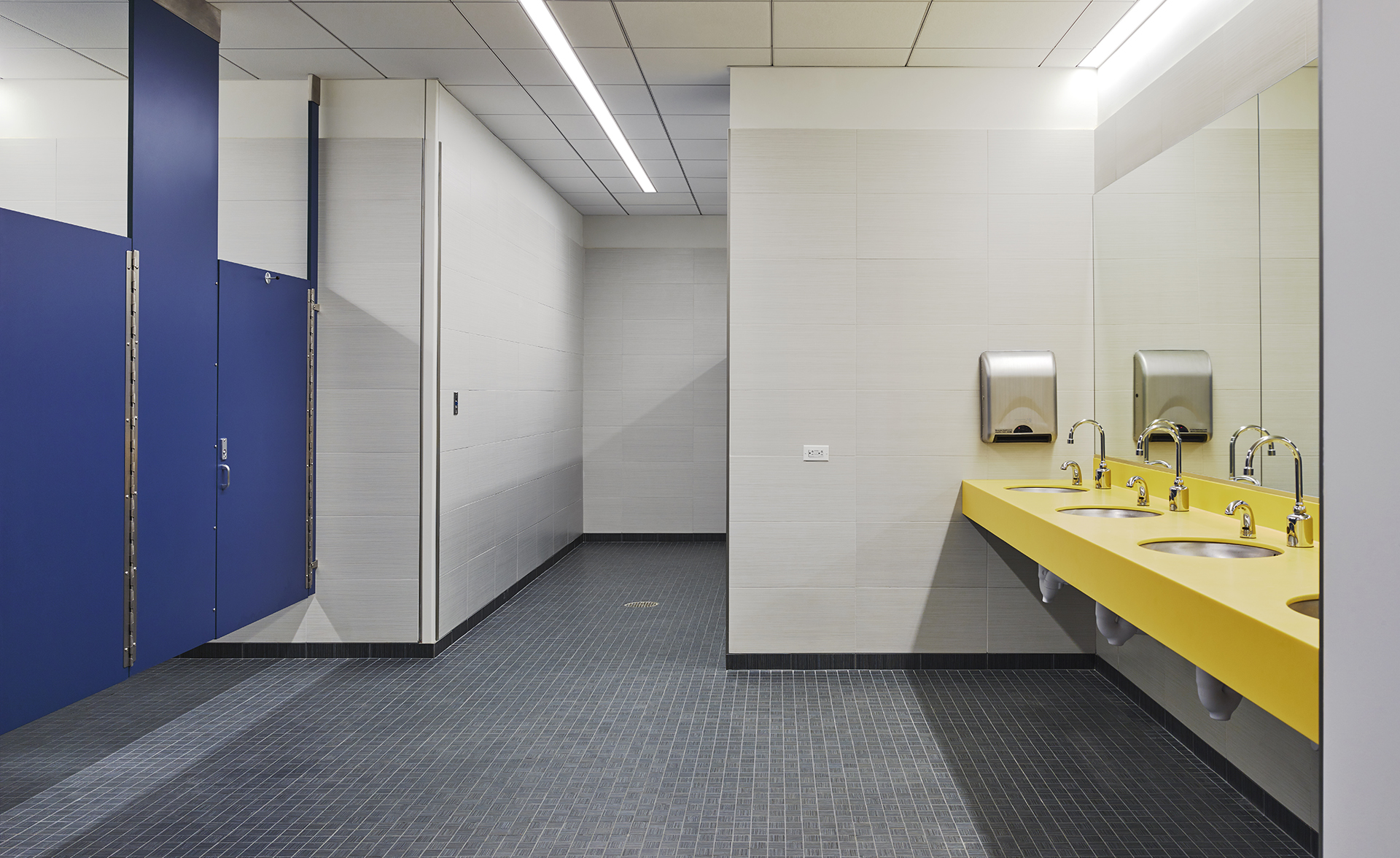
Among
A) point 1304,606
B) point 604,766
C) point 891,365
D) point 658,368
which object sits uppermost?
point 658,368

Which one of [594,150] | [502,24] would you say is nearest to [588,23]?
[502,24]

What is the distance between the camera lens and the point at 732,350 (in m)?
3.83

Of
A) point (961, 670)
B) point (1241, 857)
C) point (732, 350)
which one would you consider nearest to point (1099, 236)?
point (732, 350)

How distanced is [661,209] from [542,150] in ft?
6.46

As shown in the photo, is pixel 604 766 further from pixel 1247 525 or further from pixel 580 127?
pixel 580 127

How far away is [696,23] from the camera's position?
10.9 ft

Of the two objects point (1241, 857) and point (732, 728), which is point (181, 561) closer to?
point (732, 728)

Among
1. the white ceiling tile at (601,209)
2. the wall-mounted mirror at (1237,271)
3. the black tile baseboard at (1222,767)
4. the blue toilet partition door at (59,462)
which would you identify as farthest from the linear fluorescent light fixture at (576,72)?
the black tile baseboard at (1222,767)

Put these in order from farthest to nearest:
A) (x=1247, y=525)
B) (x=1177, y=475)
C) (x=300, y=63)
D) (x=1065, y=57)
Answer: (x=300, y=63), (x=1065, y=57), (x=1177, y=475), (x=1247, y=525)

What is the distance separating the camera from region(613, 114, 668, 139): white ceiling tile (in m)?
4.51

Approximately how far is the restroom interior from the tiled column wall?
0.02 m

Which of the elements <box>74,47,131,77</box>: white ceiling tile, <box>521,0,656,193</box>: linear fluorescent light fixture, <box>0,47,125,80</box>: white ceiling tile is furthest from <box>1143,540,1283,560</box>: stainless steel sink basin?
<box>0,47,125,80</box>: white ceiling tile

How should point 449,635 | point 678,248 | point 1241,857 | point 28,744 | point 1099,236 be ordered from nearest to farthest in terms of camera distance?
point 1241,857 → point 28,744 → point 1099,236 → point 449,635 → point 678,248

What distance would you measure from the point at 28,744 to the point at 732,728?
2.57 m
